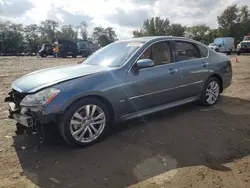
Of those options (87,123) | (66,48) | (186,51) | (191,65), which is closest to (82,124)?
(87,123)

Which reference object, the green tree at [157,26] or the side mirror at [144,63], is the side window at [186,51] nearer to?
the side mirror at [144,63]

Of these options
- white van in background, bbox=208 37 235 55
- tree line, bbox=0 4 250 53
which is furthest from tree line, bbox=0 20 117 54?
white van in background, bbox=208 37 235 55

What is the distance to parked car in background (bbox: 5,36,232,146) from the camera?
11.2ft

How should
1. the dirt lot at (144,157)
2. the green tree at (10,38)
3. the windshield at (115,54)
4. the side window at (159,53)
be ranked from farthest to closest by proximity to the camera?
the green tree at (10,38), the side window at (159,53), the windshield at (115,54), the dirt lot at (144,157)

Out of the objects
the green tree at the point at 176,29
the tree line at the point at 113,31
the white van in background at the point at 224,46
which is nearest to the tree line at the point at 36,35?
the tree line at the point at 113,31

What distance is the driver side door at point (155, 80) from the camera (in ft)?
13.4

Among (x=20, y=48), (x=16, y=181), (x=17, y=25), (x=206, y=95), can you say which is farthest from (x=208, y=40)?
(x=16, y=181)

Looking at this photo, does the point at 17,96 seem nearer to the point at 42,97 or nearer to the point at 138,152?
the point at 42,97

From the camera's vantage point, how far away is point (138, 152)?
11.3 ft

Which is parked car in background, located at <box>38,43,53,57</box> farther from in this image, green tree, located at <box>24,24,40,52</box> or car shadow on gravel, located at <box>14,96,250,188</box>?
green tree, located at <box>24,24,40,52</box>

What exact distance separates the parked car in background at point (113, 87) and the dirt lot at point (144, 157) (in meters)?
0.34

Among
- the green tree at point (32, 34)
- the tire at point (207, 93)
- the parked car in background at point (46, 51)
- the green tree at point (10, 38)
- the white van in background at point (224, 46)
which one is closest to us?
the tire at point (207, 93)

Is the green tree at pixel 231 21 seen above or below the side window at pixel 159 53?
above

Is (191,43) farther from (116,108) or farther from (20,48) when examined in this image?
(20,48)
